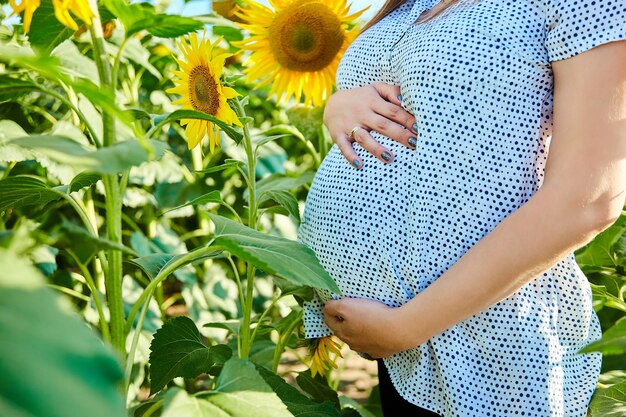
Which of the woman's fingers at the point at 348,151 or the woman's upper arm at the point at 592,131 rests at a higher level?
the woman's upper arm at the point at 592,131

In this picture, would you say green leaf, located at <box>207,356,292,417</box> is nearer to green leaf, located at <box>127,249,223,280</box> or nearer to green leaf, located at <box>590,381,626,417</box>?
green leaf, located at <box>127,249,223,280</box>

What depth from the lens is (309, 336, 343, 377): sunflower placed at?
1.20 metres

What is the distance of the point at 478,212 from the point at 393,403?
1.06 feet

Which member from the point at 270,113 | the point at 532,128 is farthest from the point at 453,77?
the point at 270,113

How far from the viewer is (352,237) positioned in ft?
3.24

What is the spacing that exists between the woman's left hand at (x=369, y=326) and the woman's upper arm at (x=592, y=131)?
257 mm

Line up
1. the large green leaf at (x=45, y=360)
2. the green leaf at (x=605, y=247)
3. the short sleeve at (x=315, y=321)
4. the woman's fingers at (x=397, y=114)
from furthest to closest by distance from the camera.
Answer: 1. the green leaf at (x=605, y=247)
2. the short sleeve at (x=315, y=321)
3. the woman's fingers at (x=397, y=114)
4. the large green leaf at (x=45, y=360)

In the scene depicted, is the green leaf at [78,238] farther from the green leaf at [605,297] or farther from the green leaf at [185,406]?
the green leaf at [605,297]

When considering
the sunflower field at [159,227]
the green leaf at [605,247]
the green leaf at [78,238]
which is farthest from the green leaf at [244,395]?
the green leaf at [605,247]

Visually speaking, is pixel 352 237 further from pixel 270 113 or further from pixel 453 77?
pixel 270 113

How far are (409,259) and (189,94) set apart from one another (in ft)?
1.50

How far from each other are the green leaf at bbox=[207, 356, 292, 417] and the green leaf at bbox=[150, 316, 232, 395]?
0.32 m

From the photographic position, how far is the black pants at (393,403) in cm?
98

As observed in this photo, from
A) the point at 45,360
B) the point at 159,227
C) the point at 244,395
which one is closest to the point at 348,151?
the point at 244,395
